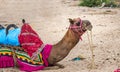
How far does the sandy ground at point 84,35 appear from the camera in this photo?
29.9ft

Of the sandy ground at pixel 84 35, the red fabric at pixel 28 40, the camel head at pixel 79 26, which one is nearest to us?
the camel head at pixel 79 26

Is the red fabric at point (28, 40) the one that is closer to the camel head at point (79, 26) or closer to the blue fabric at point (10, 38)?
the blue fabric at point (10, 38)

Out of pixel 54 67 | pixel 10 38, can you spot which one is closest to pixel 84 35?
pixel 54 67

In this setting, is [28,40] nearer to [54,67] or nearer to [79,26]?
[54,67]

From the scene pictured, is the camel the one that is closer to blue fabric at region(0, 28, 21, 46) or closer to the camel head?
the camel head

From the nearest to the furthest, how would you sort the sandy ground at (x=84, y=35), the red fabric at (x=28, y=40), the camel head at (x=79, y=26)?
the camel head at (x=79, y=26) → the red fabric at (x=28, y=40) → the sandy ground at (x=84, y=35)

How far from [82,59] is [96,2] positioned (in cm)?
1186

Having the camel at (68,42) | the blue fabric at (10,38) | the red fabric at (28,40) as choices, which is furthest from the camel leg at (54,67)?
the blue fabric at (10,38)

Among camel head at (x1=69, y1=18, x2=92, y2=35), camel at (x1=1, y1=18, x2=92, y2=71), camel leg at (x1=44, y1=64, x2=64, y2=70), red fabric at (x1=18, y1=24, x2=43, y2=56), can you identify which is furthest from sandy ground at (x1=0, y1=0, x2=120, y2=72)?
camel head at (x1=69, y1=18, x2=92, y2=35)

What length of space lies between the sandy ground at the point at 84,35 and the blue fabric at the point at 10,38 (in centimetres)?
49

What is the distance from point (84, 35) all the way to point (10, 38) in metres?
3.97

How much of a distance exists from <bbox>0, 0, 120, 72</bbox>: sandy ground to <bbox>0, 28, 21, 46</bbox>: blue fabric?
1.62ft

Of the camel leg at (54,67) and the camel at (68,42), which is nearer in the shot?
the camel at (68,42)

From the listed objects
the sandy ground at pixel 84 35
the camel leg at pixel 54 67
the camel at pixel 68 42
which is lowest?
the sandy ground at pixel 84 35
